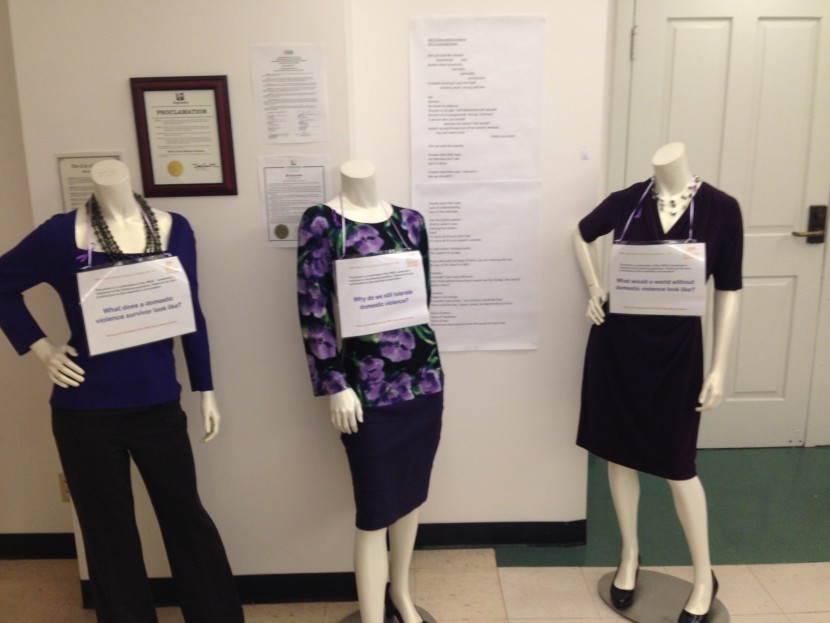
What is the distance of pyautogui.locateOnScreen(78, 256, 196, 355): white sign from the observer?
1.44 metres

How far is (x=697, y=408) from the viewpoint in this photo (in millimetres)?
1765

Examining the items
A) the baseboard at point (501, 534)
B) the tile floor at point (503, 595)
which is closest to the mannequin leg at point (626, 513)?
the tile floor at point (503, 595)

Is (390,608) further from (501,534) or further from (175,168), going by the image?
(175,168)

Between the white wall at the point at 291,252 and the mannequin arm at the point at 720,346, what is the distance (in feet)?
1.67

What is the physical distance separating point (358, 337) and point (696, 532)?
121cm

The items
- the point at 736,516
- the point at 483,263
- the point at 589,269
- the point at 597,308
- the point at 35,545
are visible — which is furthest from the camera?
the point at 736,516

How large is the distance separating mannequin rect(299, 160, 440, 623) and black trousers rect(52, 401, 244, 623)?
418mm

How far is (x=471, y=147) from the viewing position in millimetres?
2051

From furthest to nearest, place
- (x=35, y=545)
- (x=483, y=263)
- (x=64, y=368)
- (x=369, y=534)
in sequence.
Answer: (x=35, y=545)
(x=483, y=263)
(x=369, y=534)
(x=64, y=368)

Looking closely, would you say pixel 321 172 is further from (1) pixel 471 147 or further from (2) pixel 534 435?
(2) pixel 534 435

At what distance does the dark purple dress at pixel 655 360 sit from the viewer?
1.71m

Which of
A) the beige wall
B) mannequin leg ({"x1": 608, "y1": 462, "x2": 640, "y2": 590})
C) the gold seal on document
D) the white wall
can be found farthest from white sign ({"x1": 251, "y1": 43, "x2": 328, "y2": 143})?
mannequin leg ({"x1": 608, "y1": 462, "x2": 640, "y2": 590})

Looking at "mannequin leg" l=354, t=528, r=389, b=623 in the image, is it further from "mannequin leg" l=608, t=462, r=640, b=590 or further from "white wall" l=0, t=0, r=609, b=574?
"mannequin leg" l=608, t=462, r=640, b=590

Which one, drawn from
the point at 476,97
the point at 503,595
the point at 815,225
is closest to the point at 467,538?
the point at 503,595
